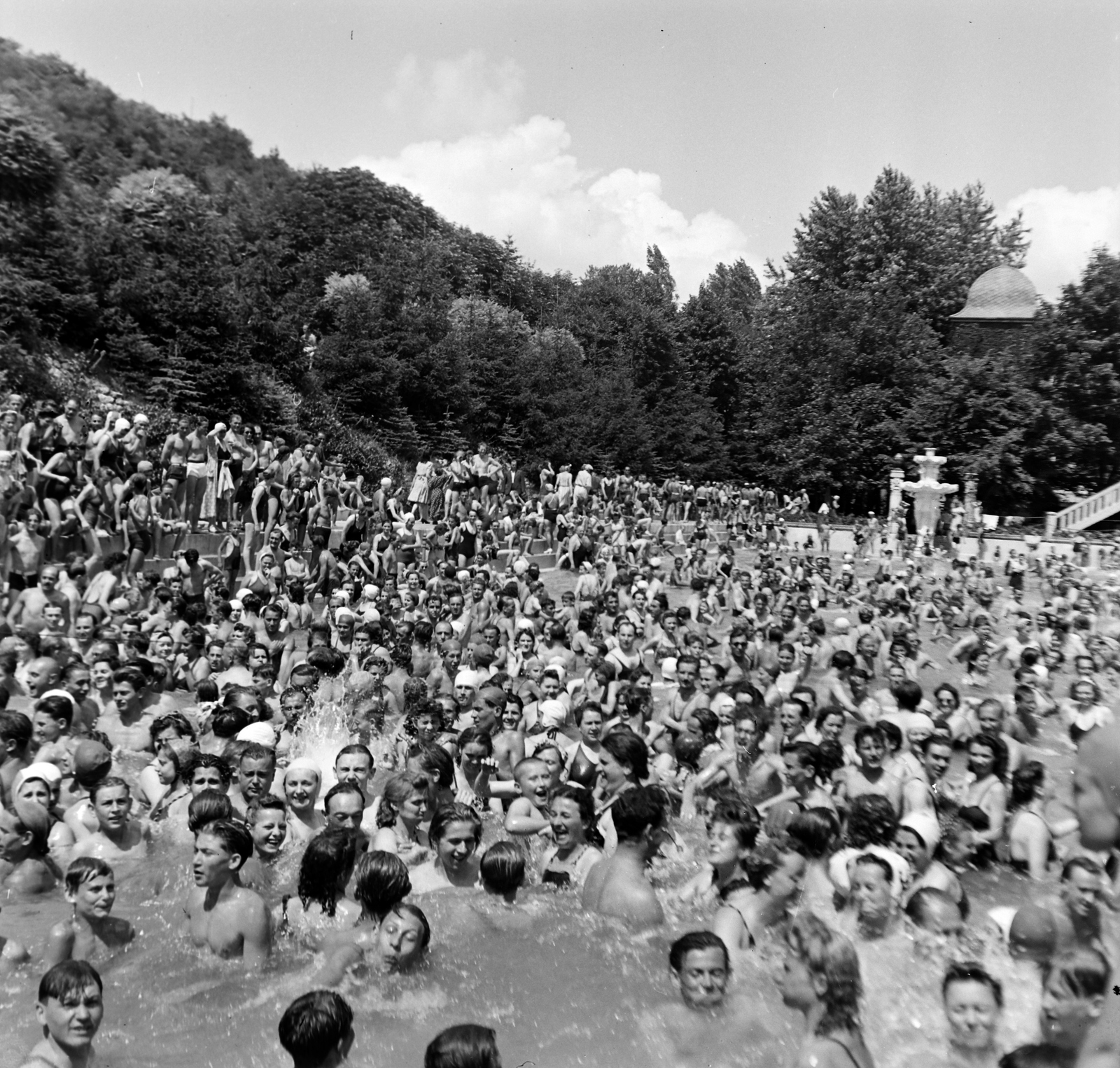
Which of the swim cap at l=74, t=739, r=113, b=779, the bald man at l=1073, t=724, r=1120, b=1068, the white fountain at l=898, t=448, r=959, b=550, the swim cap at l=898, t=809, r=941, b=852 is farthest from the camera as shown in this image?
the white fountain at l=898, t=448, r=959, b=550

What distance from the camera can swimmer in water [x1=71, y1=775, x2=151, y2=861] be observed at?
19.2ft

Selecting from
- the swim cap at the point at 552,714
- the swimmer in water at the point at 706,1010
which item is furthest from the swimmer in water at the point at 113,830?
the swim cap at the point at 552,714

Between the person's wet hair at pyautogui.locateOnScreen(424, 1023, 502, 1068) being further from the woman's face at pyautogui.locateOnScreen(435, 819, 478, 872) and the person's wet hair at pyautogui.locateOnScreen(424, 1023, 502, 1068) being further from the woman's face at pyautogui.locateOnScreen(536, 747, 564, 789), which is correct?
the woman's face at pyautogui.locateOnScreen(536, 747, 564, 789)

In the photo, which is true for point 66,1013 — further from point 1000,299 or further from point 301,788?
point 1000,299

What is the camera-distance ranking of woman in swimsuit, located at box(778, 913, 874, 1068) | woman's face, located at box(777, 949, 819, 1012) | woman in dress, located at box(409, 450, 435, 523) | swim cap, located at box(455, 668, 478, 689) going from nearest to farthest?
1. woman in swimsuit, located at box(778, 913, 874, 1068)
2. woman's face, located at box(777, 949, 819, 1012)
3. swim cap, located at box(455, 668, 478, 689)
4. woman in dress, located at box(409, 450, 435, 523)

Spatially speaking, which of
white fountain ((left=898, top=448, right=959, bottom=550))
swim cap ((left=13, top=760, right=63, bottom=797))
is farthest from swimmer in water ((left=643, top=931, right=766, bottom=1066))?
white fountain ((left=898, top=448, right=959, bottom=550))

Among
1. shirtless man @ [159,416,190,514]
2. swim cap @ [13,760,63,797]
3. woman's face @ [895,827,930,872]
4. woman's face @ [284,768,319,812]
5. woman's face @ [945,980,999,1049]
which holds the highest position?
shirtless man @ [159,416,190,514]

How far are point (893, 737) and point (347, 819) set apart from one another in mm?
4042

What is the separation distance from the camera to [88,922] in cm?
488

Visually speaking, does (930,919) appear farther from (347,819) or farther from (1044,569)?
(1044,569)

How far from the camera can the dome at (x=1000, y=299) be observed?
4147 cm

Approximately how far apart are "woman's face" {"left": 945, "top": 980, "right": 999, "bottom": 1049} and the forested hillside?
2366cm

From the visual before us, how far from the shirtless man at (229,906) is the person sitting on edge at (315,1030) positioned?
1457 mm

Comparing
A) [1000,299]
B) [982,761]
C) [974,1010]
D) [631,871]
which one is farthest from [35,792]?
[1000,299]
